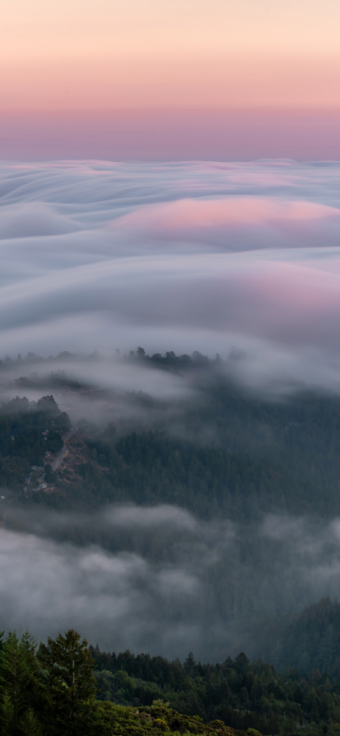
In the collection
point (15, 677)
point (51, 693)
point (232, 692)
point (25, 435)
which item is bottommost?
point (232, 692)

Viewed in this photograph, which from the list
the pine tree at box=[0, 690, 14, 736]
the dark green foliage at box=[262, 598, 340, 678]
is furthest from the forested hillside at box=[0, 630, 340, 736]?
the dark green foliage at box=[262, 598, 340, 678]

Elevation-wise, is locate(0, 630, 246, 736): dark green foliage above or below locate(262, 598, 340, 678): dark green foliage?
below

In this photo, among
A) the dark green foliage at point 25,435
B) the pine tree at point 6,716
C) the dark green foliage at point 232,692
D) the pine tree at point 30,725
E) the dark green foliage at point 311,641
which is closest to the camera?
the pine tree at point 30,725

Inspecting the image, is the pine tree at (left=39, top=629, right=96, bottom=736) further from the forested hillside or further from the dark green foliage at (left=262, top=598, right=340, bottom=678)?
the dark green foliage at (left=262, top=598, right=340, bottom=678)

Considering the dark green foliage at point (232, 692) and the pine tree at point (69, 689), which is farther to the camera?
the dark green foliage at point (232, 692)

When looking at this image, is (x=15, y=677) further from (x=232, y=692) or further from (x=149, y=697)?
(x=232, y=692)

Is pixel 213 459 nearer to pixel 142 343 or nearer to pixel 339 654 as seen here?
pixel 142 343

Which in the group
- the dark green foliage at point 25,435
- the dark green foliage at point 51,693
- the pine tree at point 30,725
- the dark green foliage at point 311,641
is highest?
the dark green foliage at point 25,435

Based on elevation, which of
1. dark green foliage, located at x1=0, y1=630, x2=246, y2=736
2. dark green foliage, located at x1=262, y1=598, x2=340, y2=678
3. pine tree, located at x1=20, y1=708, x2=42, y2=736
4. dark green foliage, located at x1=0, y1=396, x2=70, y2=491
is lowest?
pine tree, located at x1=20, y1=708, x2=42, y2=736

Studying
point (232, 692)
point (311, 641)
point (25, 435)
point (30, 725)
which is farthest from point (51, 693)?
point (25, 435)

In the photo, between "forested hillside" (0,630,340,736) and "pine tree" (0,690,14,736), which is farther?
"forested hillside" (0,630,340,736)

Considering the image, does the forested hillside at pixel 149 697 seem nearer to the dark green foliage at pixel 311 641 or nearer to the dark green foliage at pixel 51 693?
the dark green foliage at pixel 51 693

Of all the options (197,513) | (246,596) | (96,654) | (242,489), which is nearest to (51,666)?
(96,654)

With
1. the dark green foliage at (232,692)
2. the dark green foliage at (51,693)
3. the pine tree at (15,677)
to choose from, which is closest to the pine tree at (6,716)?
the dark green foliage at (51,693)
